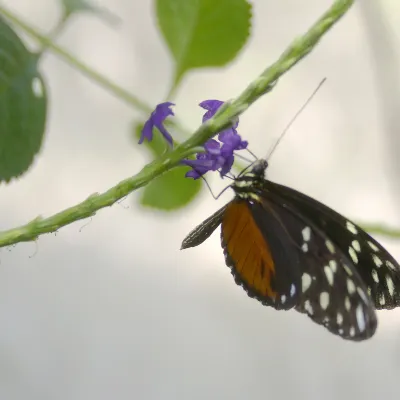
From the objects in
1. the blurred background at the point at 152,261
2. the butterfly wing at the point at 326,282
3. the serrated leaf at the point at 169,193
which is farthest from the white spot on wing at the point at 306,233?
the blurred background at the point at 152,261

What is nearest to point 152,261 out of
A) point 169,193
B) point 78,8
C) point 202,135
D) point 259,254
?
point 169,193

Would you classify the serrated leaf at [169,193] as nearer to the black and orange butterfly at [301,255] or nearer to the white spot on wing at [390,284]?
the black and orange butterfly at [301,255]

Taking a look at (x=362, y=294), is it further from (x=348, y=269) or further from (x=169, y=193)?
(x=169, y=193)

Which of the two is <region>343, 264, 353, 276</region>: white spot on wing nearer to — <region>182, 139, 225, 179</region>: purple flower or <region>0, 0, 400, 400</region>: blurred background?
<region>182, 139, 225, 179</region>: purple flower

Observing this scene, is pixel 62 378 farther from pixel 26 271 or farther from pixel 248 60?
pixel 248 60

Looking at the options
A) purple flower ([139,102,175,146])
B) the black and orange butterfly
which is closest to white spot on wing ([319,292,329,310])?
the black and orange butterfly

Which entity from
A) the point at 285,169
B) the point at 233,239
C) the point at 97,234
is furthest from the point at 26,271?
the point at 233,239
